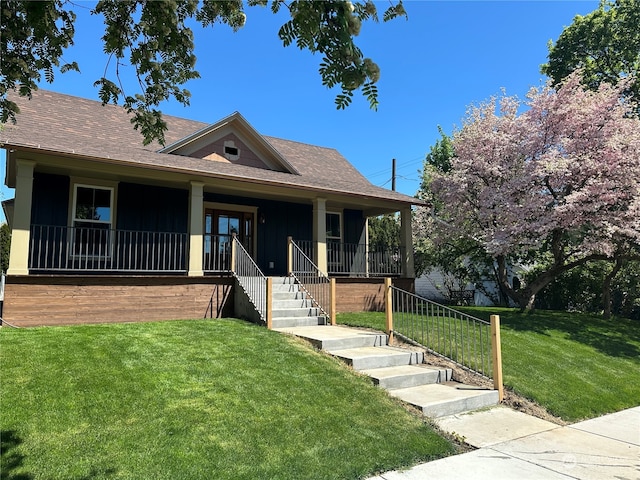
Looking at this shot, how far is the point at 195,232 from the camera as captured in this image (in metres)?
10.4

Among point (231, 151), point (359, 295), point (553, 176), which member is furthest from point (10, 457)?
point (553, 176)

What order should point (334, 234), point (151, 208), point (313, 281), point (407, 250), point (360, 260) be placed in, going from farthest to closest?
point (334, 234) → point (360, 260) → point (407, 250) → point (151, 208) → point (313, 281)

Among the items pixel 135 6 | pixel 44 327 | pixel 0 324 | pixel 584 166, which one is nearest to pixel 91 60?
pixel 135 6

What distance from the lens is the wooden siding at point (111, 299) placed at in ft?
26.9

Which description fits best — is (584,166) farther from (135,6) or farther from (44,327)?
(44,327)

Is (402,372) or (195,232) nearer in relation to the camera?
(402,372)

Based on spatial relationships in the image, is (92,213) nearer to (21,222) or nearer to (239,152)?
(21,222)

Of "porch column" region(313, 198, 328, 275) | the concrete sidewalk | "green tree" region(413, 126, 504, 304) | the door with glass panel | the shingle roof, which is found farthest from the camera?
"green tree" region(413, 126, 504, 304)

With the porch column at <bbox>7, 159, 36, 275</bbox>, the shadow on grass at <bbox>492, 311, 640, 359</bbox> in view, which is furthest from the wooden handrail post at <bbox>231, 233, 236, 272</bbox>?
the shadow on grass at <bbox>492, 311, 640, 359</bbox>

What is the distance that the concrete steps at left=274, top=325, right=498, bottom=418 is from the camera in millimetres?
5652

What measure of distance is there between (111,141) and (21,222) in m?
3.93

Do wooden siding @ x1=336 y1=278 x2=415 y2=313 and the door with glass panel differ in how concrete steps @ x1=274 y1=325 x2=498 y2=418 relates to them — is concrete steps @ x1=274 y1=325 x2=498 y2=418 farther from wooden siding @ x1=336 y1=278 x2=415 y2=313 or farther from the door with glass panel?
the door with glass panel

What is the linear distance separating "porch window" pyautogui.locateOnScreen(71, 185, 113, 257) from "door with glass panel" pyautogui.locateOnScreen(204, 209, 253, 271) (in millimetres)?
2688

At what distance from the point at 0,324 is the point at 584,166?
14.0 metres
